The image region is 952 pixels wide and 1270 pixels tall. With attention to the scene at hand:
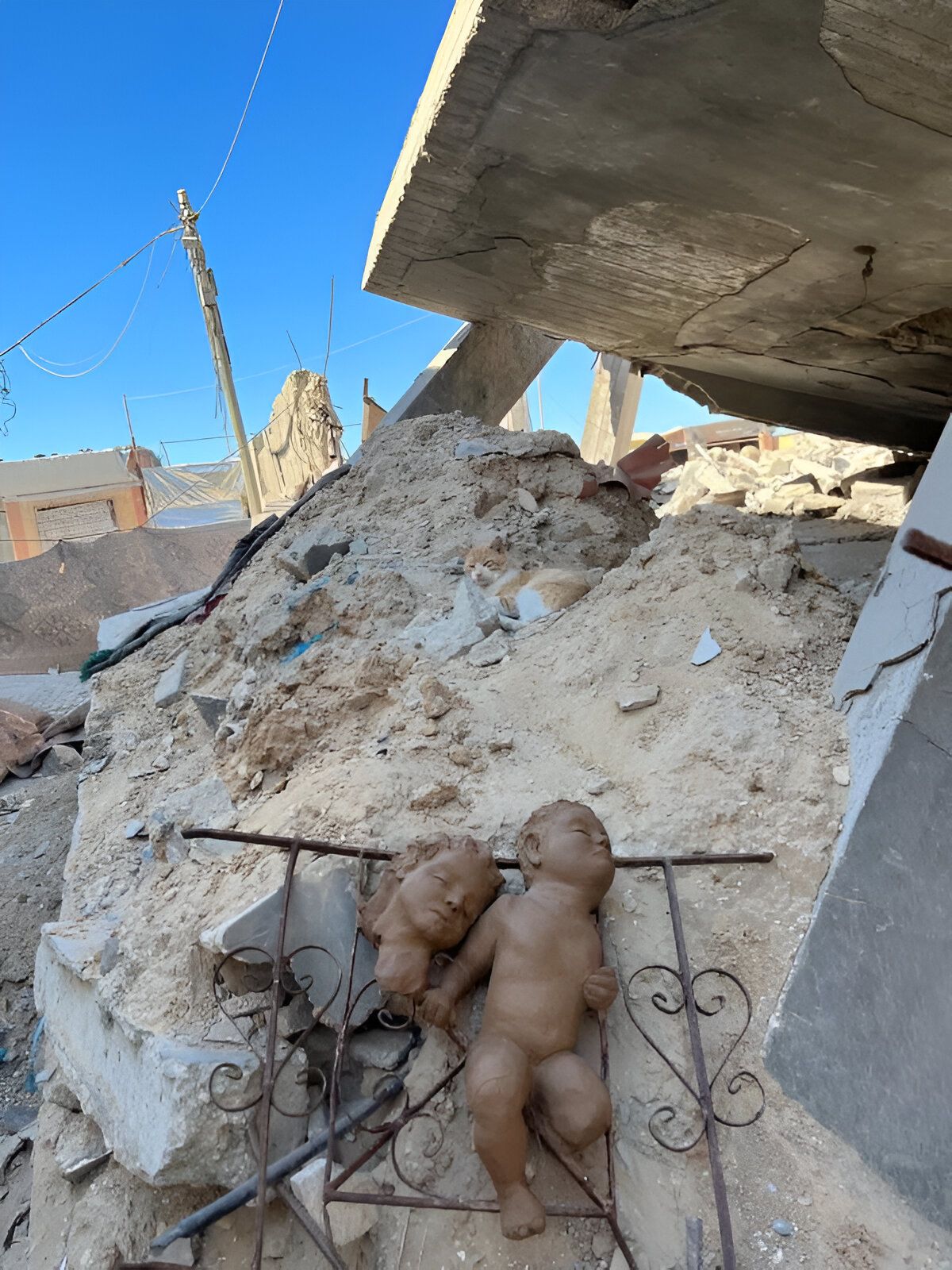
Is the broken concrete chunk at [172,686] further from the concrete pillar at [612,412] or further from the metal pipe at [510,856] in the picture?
the concrete pillar at [612,412]

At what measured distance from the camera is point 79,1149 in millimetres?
1976

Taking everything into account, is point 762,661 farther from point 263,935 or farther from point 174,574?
point 174,574

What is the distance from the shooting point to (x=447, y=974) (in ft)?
5.26

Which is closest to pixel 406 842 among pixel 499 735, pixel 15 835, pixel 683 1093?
pixel 499 735

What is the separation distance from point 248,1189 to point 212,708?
2.03m

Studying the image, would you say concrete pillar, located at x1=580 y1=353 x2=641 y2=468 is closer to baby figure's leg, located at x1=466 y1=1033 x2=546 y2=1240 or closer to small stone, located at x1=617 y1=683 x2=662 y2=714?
small stone, located at x1=617 y1=683 x2=662 y2=714

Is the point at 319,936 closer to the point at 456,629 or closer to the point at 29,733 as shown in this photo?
the point at 456,629

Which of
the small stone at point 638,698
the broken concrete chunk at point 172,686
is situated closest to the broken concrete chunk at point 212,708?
the broken concrete chunk at point 172,686

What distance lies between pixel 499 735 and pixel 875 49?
1884 mm

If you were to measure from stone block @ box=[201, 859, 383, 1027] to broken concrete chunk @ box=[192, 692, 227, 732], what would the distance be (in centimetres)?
153

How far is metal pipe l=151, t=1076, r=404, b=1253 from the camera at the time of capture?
1.55 metres

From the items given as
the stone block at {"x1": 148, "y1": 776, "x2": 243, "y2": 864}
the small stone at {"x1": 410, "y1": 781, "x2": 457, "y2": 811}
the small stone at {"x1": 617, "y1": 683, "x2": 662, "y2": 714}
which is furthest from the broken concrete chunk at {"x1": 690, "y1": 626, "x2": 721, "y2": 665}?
the stone block at {"x1": 148, "y1": 776, "x2": 243, "y2": 864}

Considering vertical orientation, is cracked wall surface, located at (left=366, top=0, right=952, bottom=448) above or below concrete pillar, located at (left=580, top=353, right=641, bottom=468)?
above

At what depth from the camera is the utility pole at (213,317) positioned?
9.54 metres
